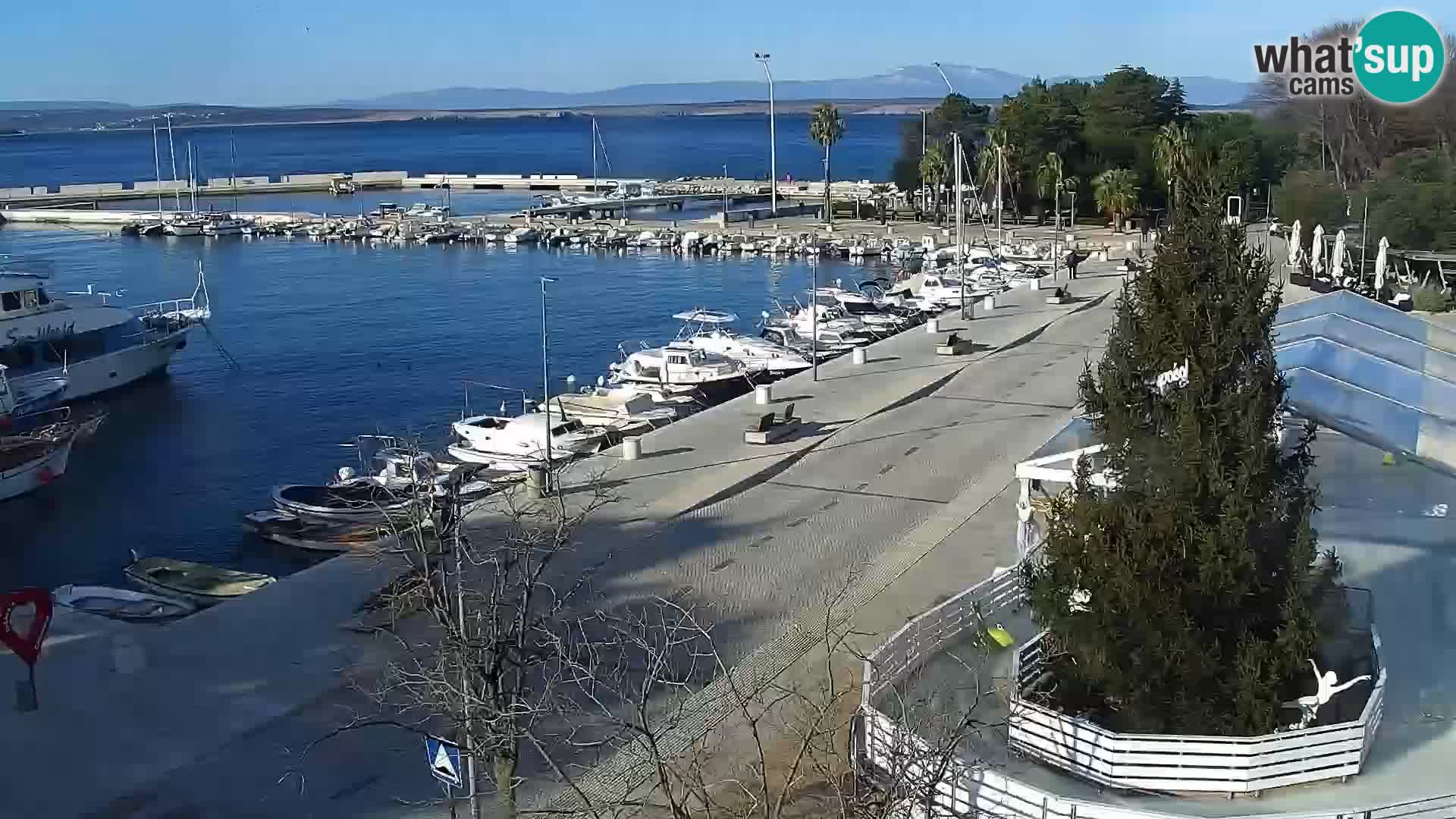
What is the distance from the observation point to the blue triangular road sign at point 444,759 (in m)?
12.1

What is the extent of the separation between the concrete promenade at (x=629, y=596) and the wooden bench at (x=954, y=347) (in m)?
4.77

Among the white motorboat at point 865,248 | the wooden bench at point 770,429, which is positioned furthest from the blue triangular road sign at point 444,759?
the white motorboat at point 865,248

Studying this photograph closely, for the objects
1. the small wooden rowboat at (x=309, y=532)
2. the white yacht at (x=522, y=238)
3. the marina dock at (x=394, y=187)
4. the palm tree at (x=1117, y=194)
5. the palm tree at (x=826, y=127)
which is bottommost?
the small wooden rowboat at (x=309, y=532)

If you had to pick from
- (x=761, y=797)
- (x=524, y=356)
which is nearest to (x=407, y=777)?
(x=761, y=797)

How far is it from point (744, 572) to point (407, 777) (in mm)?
8523

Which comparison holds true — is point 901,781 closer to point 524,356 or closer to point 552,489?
point 552,489

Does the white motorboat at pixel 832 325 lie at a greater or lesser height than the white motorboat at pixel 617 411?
greater

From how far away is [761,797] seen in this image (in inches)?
518

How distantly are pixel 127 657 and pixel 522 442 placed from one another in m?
18.0

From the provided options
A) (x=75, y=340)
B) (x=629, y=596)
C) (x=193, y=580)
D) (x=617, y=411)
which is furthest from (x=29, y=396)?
(x=629, y=596)

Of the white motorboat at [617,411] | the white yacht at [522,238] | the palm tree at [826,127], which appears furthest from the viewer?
the palm tree at [826,127]

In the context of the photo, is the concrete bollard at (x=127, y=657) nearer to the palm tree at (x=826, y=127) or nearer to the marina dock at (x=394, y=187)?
the palm tree at (x=826, y=127)

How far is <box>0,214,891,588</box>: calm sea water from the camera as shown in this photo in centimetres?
3619

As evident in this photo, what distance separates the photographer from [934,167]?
9225 centimetres
